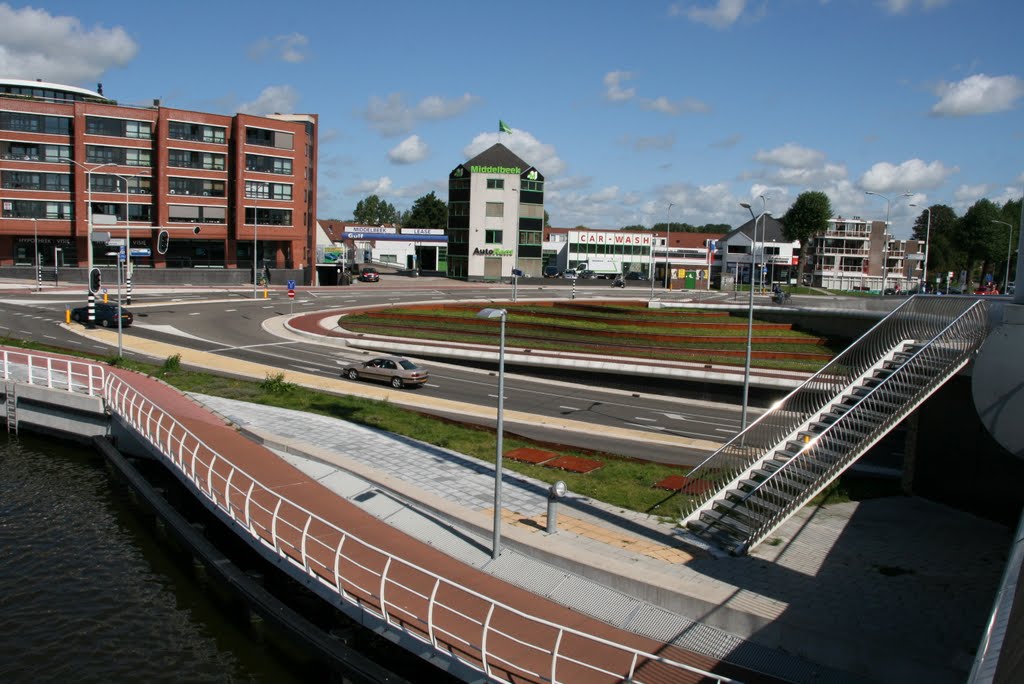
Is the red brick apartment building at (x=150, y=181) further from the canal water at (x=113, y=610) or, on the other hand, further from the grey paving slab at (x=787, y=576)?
the grey paving slab at (x=787, y=576)

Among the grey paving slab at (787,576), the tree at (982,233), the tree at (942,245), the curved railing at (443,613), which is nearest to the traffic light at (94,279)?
the grey paving slab at (787,576)

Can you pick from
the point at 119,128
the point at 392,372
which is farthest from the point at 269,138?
the point at 392,372

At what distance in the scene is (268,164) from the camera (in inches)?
3263

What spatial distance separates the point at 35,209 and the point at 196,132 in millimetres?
17083

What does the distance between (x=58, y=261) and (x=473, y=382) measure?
61489 mm

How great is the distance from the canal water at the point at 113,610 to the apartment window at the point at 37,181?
216ft

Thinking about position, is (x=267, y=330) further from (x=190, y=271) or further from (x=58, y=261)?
(x=58, y=261)

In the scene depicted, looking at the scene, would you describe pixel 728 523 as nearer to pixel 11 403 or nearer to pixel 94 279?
pixel 11 403

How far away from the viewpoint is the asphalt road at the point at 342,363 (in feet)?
96.1

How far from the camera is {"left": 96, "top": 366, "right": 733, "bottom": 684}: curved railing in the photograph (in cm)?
1038

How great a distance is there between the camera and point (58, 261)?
7912 cm

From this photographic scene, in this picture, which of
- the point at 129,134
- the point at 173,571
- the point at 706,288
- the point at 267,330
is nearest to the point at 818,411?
the point at 173,571

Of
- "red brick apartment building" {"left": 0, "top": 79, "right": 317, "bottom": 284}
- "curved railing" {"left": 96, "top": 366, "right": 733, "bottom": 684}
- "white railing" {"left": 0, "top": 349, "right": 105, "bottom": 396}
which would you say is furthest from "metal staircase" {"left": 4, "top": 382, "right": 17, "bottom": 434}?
"red brick apartment building" {"left": 0, "top": 79, "right": 317, "bottom": 284}

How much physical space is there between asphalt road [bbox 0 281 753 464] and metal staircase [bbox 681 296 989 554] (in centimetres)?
667
